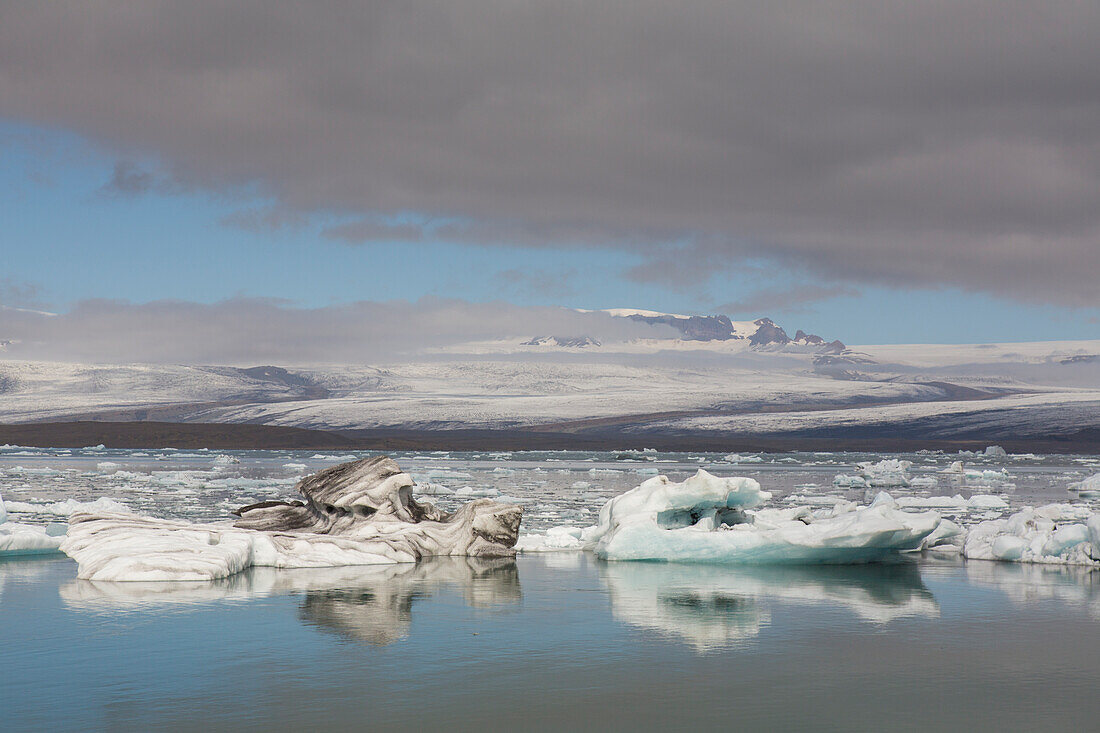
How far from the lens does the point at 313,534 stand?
563 inches

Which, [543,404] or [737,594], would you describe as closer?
[737,594]

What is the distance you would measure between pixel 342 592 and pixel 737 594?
180 inches

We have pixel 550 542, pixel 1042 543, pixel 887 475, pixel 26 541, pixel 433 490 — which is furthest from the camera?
pixel 887 475

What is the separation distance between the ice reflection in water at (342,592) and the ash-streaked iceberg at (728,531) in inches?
90.1

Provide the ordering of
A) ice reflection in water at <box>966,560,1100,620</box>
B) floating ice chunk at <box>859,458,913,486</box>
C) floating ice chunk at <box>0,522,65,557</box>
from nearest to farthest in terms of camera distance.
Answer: ice reflection in water at <box>966,560,1100,620</box>, floating ice chunk at <box>0,522,65,557</box>, floating ice chunk at <box>859,458,913,486</box>

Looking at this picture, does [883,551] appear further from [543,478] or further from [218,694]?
[543,478]

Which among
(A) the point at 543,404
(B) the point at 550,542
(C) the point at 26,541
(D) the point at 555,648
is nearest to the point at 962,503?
(B) the point at 550,542

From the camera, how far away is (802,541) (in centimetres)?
1359

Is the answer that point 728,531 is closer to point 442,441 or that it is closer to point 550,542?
point 550,542

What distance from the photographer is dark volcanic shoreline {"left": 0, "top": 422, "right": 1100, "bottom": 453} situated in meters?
95.0

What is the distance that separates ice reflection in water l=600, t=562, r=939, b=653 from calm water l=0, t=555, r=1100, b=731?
0.05 m

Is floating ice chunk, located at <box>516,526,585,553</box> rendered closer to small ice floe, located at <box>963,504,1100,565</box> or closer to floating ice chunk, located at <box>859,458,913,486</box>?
small ice floe, located at <box>963,504,1100,565</box>

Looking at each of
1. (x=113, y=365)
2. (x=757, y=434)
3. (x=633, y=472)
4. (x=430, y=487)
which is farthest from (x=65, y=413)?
(x=430, y=487)

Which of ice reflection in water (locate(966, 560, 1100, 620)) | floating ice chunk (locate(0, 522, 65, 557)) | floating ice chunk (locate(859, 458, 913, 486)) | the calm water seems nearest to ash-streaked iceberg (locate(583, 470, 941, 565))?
ice reflection in water (locate(966, 560, 1100, 620))
